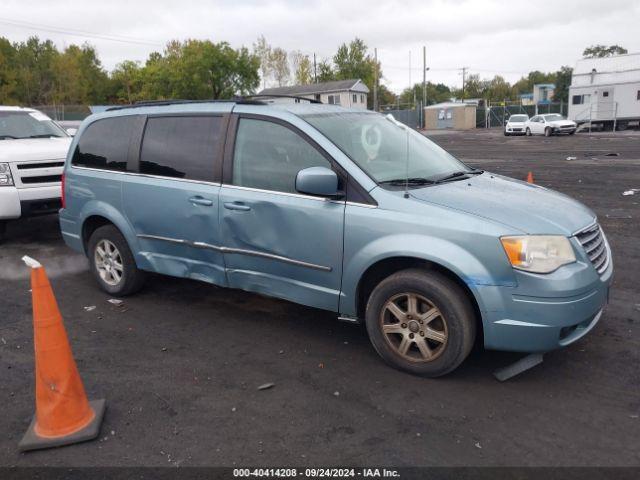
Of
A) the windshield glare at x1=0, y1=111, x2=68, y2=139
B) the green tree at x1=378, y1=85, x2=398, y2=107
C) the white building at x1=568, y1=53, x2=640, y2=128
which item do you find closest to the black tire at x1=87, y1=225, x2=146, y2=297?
the windshield glare at x1=0, y1=111, x2=68, y2=139

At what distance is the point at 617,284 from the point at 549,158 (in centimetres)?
1459

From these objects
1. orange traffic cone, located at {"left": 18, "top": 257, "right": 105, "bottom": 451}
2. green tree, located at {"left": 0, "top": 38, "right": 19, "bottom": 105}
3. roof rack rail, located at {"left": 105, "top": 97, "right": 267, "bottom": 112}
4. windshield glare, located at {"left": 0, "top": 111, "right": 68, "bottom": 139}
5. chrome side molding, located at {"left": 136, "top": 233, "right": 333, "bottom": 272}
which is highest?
green tree, located at {"left": 0, "top": 38, "right": 19, "bottom": 105}

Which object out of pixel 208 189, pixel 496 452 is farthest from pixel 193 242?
pixel 496 452

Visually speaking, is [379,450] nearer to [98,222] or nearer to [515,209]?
[515,209]

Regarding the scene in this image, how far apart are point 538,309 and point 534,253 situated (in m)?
0.35

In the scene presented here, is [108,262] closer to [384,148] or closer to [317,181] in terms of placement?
[317,181]

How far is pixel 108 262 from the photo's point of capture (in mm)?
5602

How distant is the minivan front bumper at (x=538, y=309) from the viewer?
3.39 meters

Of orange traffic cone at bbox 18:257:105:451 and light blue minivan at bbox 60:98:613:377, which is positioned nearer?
orange traffic cone at bbox 18:257:105:451

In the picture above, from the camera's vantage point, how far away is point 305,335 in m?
4.61

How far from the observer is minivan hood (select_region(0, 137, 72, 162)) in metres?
7.63

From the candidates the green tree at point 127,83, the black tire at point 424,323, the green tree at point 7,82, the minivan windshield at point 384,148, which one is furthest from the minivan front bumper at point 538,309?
the green tree at point 127,83

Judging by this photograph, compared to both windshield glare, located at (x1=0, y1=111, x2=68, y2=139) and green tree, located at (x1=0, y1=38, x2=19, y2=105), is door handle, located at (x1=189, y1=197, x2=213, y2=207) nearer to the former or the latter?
windshield glare, located at (x1=0, y1=111, x2=68, y2=139)

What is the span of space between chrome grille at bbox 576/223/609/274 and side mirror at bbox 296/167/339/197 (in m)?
1.68
